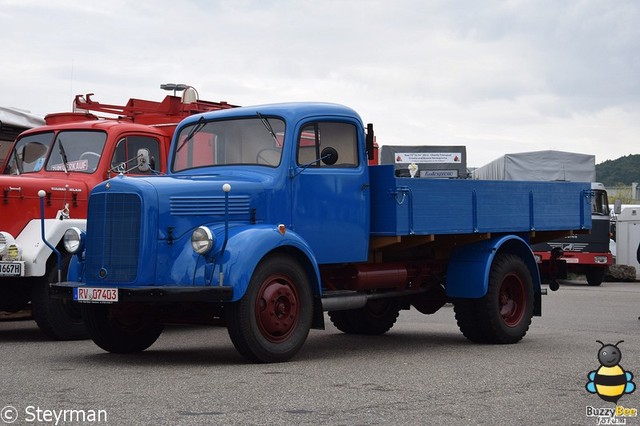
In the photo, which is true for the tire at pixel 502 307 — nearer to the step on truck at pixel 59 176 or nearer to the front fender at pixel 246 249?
the front fender at pixel 246 249

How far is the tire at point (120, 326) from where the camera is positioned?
33.7 feet

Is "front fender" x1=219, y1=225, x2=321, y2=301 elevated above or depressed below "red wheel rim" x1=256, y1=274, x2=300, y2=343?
above

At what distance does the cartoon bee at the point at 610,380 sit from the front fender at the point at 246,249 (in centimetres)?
295

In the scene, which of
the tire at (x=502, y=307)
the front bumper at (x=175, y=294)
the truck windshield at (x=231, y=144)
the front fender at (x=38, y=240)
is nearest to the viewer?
the front bumper at (x=175, y=294)

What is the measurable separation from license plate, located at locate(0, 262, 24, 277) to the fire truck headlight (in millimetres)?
176

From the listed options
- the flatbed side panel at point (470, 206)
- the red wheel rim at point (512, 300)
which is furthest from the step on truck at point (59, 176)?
the red wheel rim at point (512, 300)

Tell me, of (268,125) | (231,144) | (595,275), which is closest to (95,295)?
(231,144)

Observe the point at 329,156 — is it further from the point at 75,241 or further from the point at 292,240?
the point at 75,241

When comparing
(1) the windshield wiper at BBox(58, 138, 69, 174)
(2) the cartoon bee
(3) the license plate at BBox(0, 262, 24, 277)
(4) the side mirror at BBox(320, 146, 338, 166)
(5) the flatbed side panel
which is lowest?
(2) the cartoon bee

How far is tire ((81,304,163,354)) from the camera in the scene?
10.3m

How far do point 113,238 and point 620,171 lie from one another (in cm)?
8501

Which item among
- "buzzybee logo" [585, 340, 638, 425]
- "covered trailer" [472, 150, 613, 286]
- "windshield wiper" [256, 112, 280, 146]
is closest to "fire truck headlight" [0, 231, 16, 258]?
"windshield wiper" [256, 112, 280, 146]

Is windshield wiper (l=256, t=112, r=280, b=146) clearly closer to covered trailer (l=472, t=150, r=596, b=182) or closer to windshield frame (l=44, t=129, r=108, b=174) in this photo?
windshield frame (l=44, t=129, r=108, b=174)

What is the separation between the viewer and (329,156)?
1053 centimetres
